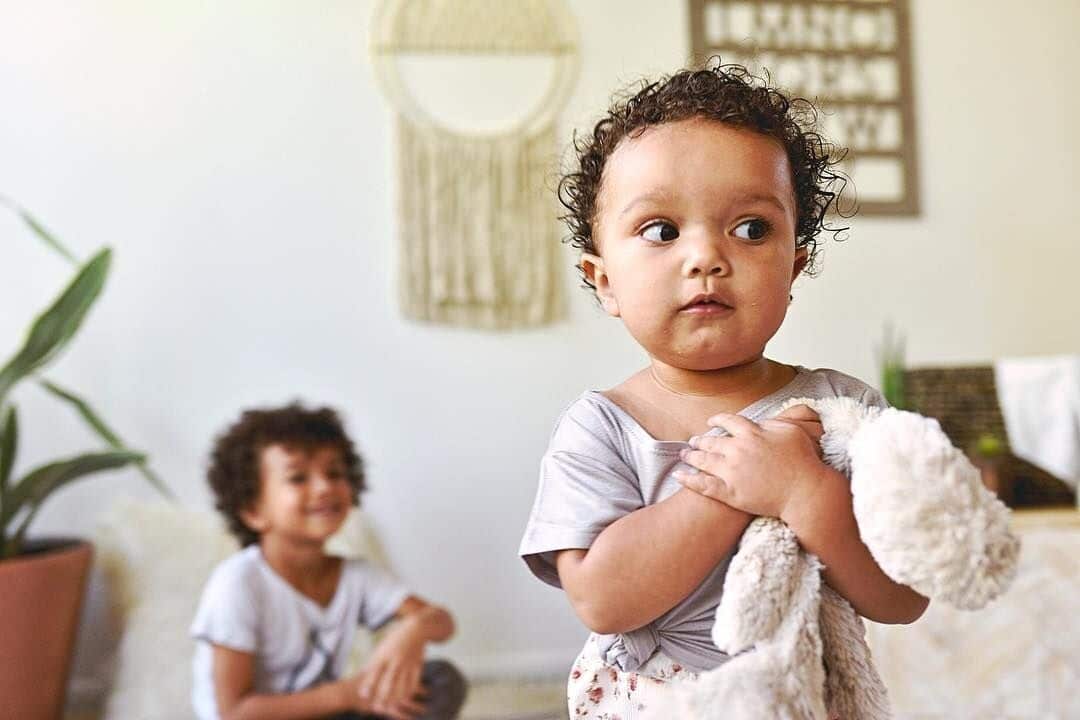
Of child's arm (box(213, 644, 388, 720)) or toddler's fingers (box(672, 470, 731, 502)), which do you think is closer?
toddler's fingers (box(672, 470, 731, 502))

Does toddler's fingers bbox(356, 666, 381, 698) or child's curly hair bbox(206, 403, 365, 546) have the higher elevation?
child's curly hair bbox(206, 403, 365, 546)

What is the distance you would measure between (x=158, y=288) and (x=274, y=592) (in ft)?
2.97

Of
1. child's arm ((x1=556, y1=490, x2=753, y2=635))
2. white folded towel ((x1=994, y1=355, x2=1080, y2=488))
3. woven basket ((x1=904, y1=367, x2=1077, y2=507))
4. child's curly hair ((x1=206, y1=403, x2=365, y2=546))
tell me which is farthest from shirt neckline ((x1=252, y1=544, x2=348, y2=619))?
white folded towel ((x1=994, y1=355, x2=1080, y2=488))

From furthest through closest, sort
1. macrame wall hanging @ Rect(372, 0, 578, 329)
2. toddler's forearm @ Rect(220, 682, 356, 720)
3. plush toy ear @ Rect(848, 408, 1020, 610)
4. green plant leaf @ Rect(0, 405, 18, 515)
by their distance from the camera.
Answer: macrame wall hanging @ Rect(372, 0, 578, 329) < green plant leaf @ Rect(0, 405, 18, 515) < toddler's forearm @ Rect(220, 682, 356, 720) < plush toy ear @ Rect(848, 408, 1020, 610)

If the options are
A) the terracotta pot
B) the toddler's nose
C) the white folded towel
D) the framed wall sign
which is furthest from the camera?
the framed wall sign

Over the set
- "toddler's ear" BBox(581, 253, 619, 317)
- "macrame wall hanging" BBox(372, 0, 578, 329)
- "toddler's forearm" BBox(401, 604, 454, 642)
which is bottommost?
"toddler's forearm" BBox(401, 604, 454, 642)

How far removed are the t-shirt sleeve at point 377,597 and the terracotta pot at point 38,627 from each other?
0.58 metres

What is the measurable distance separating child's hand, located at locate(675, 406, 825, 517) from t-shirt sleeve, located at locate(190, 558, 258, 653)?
3.92ft

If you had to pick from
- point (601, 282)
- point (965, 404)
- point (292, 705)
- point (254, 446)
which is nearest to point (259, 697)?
point (292, 705)

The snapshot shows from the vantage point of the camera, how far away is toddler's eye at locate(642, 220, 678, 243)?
638mm

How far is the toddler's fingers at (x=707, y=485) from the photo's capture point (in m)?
0.58

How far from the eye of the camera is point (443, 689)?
1.72 meters

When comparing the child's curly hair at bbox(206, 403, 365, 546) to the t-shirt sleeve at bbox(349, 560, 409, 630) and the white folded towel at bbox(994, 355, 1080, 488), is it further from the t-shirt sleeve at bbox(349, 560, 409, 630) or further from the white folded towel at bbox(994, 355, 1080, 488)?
the white folded towel at bbox(994, 355, 1080, 488)

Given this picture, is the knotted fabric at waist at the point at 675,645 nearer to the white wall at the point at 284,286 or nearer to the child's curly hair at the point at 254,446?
the child's curly hair at the point at 254,446
